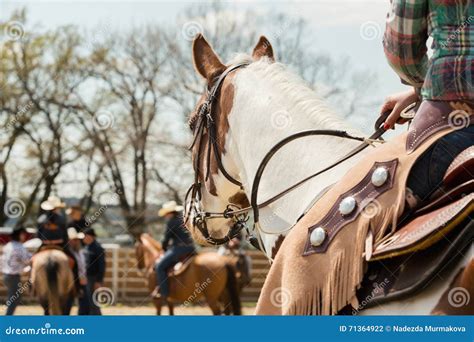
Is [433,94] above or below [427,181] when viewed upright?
above

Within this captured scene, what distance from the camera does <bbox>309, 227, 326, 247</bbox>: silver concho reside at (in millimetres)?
3260

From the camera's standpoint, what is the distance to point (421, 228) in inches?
117

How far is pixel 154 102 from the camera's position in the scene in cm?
2245

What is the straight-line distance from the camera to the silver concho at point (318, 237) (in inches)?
128

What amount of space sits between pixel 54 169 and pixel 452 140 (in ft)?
66.4

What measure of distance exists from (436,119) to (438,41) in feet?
1.02

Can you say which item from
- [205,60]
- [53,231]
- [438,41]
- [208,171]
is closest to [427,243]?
[438,41]

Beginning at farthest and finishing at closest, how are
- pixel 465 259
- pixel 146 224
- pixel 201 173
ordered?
pixel 146 224 → pixel 201 173 → pixel 465 259

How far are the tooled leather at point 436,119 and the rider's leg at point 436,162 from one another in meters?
0.05

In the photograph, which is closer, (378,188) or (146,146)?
(378,188)

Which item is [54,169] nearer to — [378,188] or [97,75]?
[97,75]

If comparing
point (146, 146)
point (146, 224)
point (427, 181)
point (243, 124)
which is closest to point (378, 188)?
point (427, 181)

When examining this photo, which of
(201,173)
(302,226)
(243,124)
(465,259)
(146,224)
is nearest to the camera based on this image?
(465,259)

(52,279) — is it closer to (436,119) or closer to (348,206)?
(348,206)
